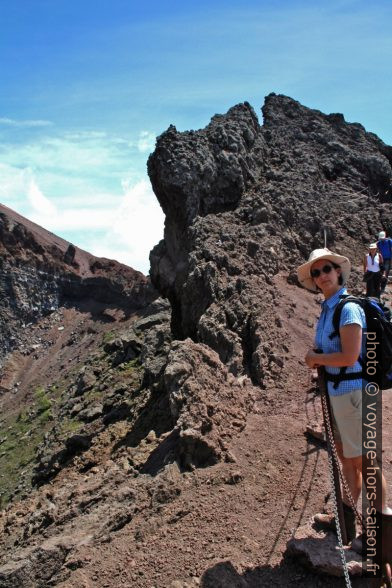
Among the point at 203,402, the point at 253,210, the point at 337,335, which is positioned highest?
the point at 253,210

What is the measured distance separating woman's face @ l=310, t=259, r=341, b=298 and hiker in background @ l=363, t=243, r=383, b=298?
620 centimetres

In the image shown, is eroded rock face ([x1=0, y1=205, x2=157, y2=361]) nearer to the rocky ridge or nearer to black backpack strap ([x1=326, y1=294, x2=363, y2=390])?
the rocky ridge

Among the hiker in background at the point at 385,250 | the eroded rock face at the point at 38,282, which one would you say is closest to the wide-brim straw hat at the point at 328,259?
the hiker in background at the point at 385,250

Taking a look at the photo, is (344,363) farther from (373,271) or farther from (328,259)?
(373,271)

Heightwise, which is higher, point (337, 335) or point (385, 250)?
point (385, 250)

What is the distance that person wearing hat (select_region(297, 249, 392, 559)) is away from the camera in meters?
3.68

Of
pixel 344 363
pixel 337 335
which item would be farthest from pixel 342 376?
pixel 337 335

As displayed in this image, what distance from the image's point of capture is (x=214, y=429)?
6.07m

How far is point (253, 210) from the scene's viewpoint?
11.4 meters

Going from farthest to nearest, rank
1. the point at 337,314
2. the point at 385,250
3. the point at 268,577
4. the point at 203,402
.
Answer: the point at 385,250 < the point at 203,402 < the point at 268,577 < the point at 337,314

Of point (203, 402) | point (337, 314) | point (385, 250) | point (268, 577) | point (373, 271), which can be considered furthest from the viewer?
point (385, 250)

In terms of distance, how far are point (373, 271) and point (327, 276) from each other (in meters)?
6.36

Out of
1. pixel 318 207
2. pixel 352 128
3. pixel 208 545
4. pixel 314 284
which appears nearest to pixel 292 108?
pixel 352 128

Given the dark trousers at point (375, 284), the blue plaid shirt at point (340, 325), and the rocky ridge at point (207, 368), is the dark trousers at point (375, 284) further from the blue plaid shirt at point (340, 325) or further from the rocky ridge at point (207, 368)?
the blue plaid shirt at point (340, 325)
